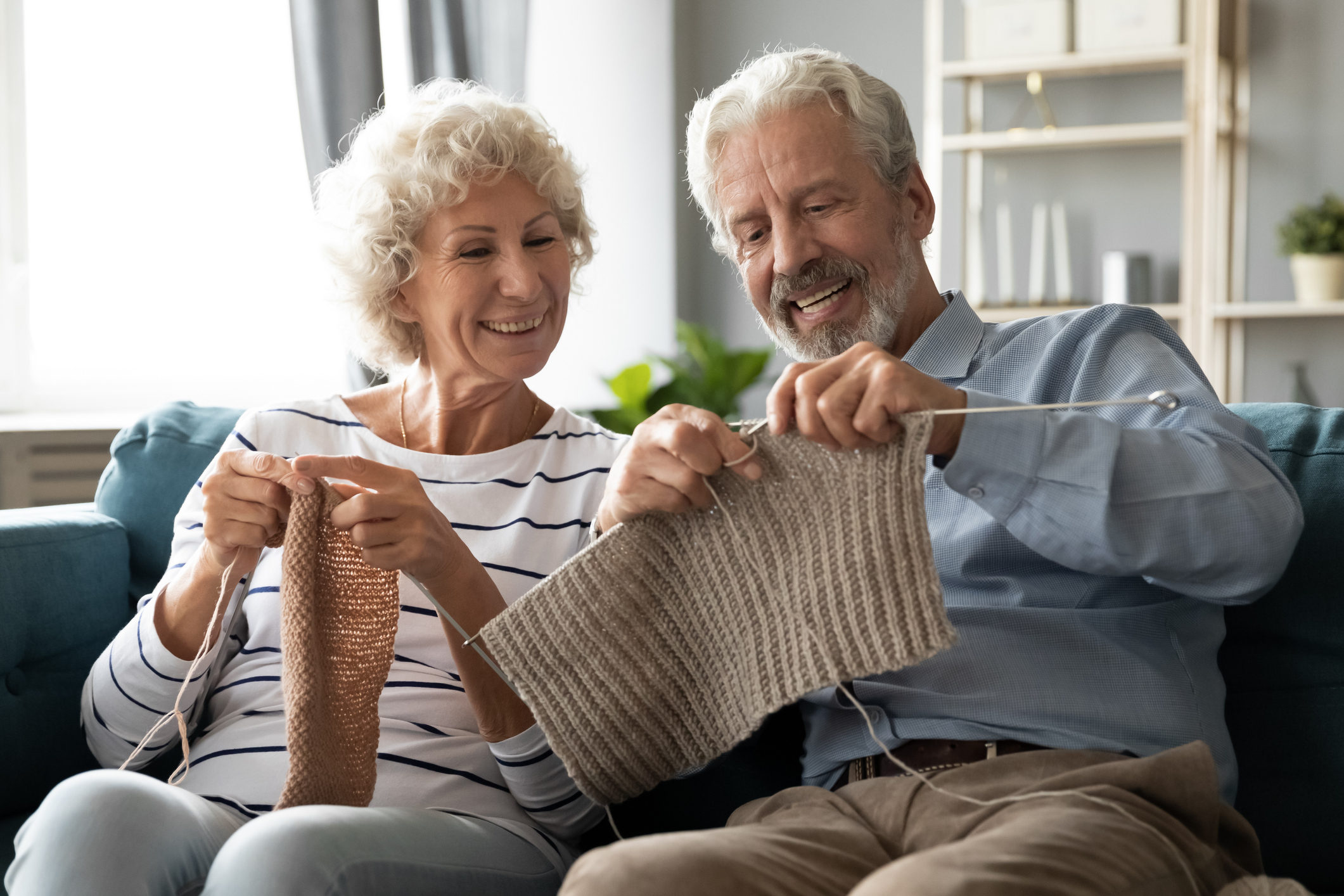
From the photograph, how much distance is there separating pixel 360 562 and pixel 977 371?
77 centimetres

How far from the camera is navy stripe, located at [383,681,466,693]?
141 centimetres

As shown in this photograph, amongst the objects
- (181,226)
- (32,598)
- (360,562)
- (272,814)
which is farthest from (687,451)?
(181,226)

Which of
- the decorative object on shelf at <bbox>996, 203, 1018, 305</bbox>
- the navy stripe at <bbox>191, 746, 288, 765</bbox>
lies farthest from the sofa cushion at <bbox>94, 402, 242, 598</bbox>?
the decorative object on shelf at <bbox>996, 203, 1018, 305</bbox>

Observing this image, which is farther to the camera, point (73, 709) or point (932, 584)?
point (73, 709)

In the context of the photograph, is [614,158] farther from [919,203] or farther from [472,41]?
[919,203]

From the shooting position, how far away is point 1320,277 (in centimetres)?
364

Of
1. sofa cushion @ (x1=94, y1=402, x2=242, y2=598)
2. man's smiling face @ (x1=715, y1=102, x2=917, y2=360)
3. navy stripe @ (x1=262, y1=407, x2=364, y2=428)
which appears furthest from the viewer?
sofa cushion @ (x1=94, y1=402, x2=242, y2=598)

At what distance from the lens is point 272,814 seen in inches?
43.8

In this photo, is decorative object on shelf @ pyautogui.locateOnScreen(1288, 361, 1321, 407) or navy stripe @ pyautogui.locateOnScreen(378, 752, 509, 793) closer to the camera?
navy stripe @ pyautogui.locateOnScreen(378, 752, 509, 793)

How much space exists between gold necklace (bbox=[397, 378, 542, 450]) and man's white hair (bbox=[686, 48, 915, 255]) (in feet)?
1.37

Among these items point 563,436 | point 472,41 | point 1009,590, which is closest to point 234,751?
point 563,436

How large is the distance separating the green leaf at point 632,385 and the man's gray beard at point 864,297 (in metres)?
2.27

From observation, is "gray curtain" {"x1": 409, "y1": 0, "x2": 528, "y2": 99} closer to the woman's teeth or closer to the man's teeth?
the man's teeth

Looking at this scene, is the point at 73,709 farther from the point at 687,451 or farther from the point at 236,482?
the point at 687,451
